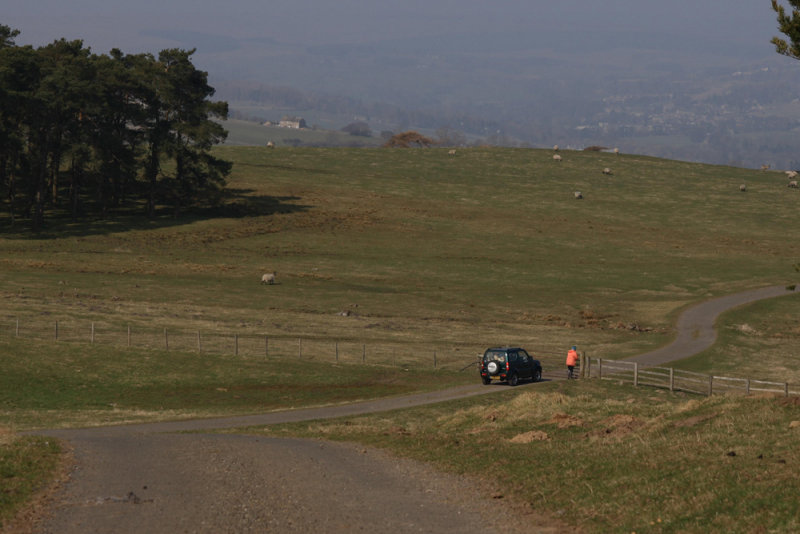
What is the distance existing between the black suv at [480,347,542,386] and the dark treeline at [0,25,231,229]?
2662 inches

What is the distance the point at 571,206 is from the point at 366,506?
124 m

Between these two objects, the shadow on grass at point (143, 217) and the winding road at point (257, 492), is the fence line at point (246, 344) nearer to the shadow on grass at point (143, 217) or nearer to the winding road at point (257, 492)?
the winding road at point (257, 492)

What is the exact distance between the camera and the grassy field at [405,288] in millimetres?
43688

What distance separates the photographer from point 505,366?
48125 millimetres

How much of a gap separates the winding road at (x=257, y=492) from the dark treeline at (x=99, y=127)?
258ft

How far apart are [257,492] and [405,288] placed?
218ft

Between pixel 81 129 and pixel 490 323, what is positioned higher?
pixel 81 129

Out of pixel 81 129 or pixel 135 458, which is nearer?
pixel 135 458

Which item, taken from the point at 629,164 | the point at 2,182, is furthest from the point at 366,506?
the point at 629,164

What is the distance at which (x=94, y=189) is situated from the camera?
433 feet

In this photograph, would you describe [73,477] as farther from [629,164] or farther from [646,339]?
[629,164]

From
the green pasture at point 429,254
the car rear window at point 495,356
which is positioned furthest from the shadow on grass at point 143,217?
the car rear window at point 495,356

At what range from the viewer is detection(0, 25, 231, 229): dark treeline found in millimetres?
101188

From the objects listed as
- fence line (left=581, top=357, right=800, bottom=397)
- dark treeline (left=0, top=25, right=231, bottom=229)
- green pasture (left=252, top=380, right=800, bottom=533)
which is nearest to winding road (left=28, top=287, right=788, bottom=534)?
green pasture (left=252, top=380, right=800, bottom=533)
